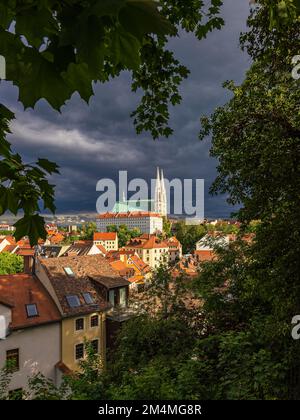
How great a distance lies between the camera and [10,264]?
6656cm

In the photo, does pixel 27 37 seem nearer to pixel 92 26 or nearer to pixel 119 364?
pixel 92 26

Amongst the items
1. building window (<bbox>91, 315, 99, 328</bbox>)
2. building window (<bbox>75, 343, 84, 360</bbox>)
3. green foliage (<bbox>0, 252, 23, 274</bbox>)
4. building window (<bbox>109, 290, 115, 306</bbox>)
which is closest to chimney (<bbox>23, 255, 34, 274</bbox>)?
building window (<bbox>91, 315, 99, 328</bbox>)

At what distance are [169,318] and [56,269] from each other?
55.3 ft

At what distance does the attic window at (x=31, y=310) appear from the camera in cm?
2375

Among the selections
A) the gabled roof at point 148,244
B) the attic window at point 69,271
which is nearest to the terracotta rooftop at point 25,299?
the attic window at point 69,271

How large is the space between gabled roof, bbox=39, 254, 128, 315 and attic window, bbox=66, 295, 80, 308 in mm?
254

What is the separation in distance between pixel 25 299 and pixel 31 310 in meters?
1.40

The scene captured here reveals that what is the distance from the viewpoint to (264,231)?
8641mm

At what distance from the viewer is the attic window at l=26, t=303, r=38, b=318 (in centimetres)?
2375

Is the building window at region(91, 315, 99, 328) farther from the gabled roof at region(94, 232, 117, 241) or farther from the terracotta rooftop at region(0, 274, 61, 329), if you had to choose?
the gabled roof at region(94, 232, 117, 241)

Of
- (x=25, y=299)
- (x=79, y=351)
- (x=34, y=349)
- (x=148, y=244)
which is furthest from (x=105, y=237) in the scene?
(x=34, y=349)

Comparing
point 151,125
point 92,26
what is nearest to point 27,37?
point 92,26

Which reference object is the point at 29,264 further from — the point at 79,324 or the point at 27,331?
the point at 27,331

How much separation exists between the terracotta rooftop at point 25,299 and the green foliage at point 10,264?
4006 cm
